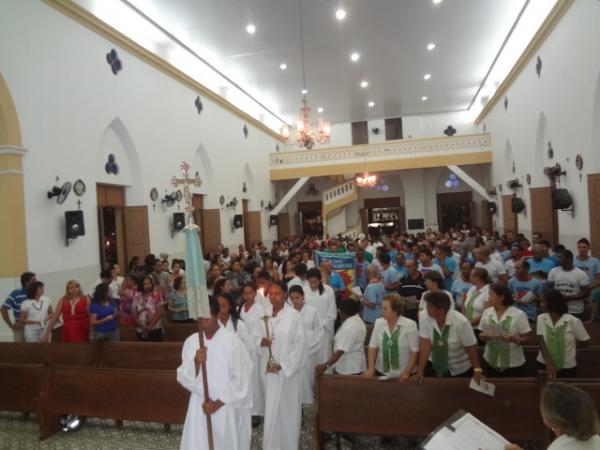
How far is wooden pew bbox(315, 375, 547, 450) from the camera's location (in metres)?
3.69

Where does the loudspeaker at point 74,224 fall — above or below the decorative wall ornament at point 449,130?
below

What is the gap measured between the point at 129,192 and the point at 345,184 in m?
13.3

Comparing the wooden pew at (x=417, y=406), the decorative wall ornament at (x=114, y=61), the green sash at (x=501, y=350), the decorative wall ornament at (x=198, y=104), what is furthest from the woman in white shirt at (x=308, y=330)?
the decorative wall ornament at (x=198, y=104)

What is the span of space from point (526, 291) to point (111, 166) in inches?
360

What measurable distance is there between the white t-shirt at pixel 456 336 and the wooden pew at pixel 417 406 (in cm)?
37

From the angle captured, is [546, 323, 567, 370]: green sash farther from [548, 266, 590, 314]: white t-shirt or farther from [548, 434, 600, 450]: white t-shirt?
[548, 266, 590, 314]: white t-shirt

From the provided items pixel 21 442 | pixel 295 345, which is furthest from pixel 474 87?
pixel 21 442

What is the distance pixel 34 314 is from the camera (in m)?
6.49

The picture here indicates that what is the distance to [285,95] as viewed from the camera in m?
19.4

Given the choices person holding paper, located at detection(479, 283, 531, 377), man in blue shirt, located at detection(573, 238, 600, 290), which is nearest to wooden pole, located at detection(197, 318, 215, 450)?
person holding paper, located at detection(479, 283, 531, 377)

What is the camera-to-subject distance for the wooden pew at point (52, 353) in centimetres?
560

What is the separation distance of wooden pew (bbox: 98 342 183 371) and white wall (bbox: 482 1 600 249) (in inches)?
342

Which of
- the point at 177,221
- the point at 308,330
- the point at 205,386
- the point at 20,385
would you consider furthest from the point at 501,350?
the point at 177,221

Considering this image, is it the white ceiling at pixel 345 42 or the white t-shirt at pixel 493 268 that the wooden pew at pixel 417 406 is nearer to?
the white t-shirt at pixel 493 268
